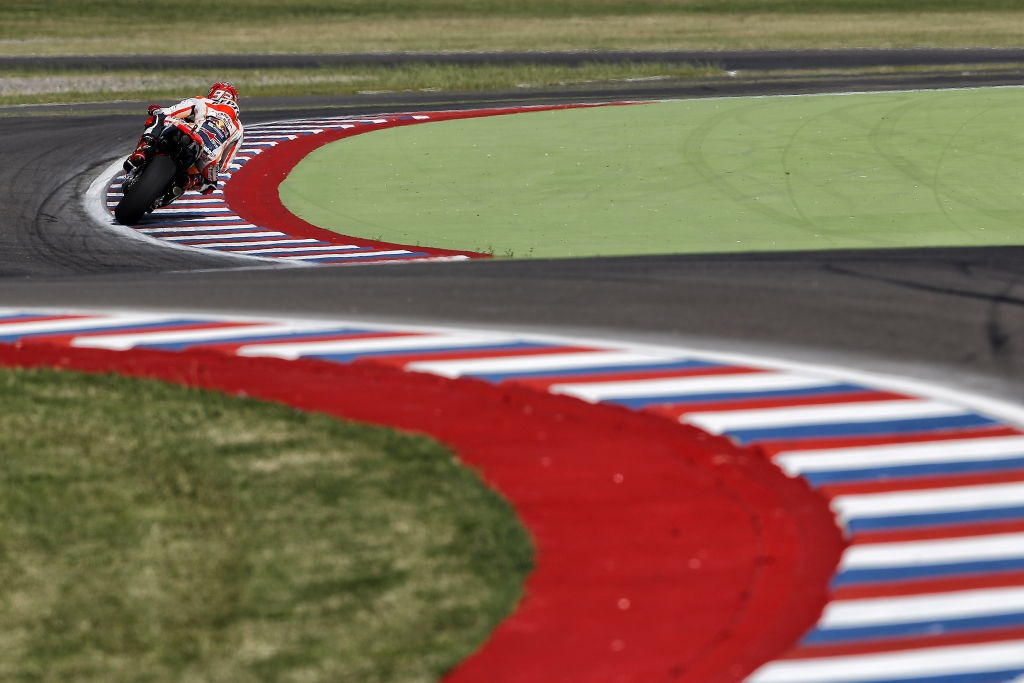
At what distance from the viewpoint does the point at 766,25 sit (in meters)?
57.9

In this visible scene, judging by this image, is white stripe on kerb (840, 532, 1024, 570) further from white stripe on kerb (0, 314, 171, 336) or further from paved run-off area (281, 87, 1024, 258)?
paved run-off area (281, 87, 1024, 258)

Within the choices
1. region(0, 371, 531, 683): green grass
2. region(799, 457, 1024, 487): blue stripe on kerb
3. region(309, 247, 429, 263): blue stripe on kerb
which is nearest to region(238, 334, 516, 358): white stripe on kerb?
region(0, 371, 531, 683): green grass

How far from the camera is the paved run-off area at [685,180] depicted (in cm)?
2211

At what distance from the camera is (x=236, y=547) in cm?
852

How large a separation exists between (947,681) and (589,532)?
230 cm

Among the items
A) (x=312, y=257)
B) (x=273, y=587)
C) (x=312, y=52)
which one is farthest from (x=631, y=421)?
(x=312, y=52)

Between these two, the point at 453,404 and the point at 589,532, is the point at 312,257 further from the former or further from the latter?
the point at 589,532

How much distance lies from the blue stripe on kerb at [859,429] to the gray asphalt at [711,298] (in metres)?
0.75

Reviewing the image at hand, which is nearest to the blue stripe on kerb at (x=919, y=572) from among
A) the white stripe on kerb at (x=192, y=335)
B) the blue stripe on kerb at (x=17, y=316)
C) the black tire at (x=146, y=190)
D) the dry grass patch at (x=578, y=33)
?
the white stripe on kerb at (x=192, y=335)

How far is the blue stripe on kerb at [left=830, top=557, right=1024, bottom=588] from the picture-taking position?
794cm

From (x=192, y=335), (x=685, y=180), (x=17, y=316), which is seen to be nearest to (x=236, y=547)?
(x=192, y=335)

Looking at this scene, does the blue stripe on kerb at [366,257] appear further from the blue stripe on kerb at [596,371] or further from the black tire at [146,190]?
the blue stripe on kerb at [596,371]

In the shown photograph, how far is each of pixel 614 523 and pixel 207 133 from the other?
49.8 ft

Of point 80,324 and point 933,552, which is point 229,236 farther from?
point 933,552
